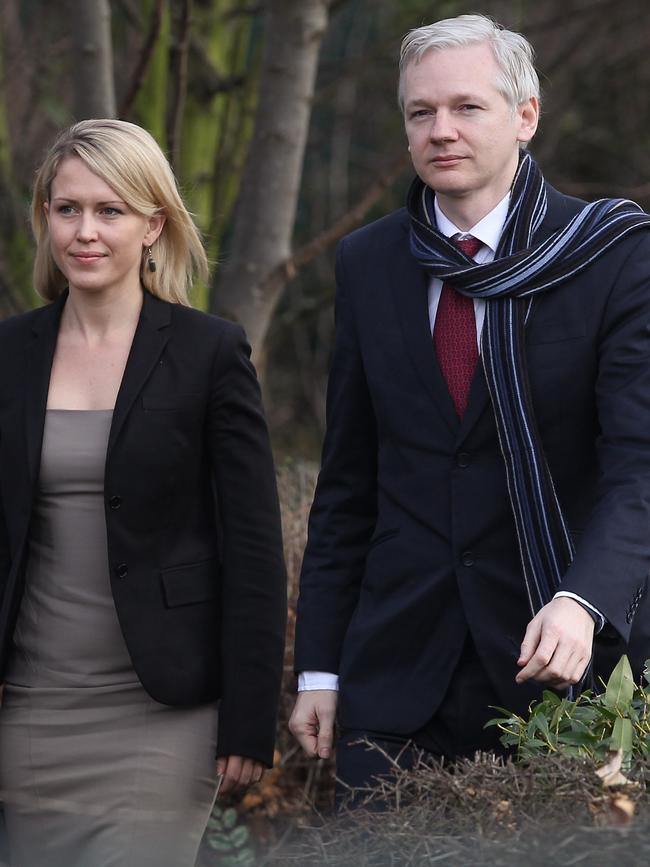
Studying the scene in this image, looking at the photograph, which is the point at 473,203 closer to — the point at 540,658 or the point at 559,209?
the point at 559,209

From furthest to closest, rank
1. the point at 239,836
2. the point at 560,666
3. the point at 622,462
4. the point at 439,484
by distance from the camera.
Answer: the point at 239,836 < the point at 439,484 < the point at 622,462 < the point at 560,666

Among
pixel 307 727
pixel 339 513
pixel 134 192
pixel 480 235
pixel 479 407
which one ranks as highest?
pixel 134 192

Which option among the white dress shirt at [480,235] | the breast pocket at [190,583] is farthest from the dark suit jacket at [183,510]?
the white dress shirt at [480,235]

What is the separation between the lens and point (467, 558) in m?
3.13

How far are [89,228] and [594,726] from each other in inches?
59.8

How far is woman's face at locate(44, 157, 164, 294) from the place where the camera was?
→ 332cm

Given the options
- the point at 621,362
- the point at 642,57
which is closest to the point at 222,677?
the point at 621,362

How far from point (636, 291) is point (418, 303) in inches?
18.0

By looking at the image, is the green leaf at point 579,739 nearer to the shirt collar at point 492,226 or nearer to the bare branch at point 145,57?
the shirt collar at point 492,226

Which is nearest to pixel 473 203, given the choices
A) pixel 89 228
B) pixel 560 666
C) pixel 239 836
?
pixel 89 228

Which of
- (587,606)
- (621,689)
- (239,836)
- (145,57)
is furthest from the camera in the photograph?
(145,57)

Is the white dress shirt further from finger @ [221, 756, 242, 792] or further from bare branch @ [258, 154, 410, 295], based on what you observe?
bare branch @ [258, 154, 410, 295]

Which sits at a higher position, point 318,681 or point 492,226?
point 492,226

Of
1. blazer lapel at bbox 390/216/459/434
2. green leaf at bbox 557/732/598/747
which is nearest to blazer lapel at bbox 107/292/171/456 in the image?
blazer lapel at bbox 390/216/459/434
